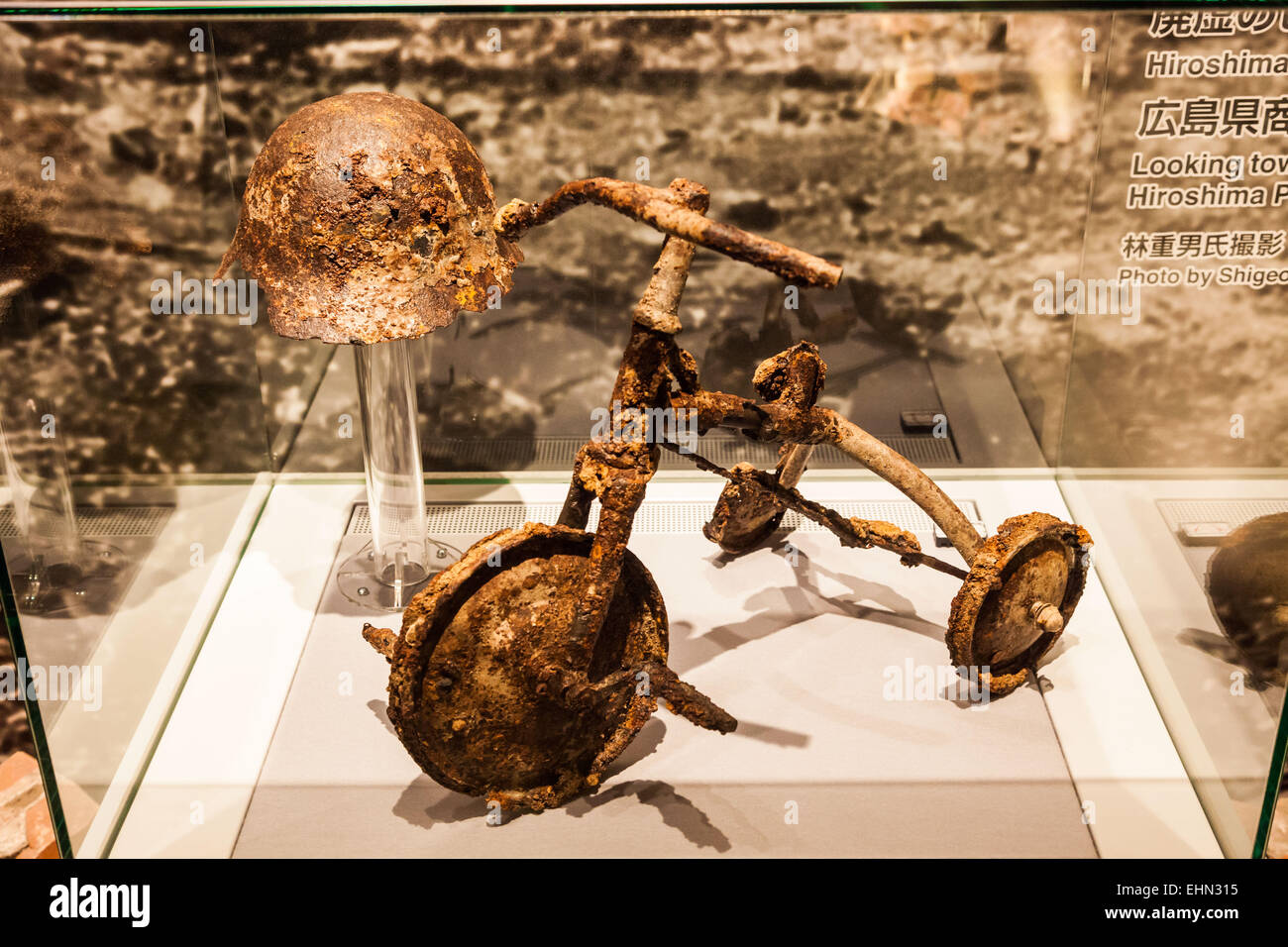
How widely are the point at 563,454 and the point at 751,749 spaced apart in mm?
1034

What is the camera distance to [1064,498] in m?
3.05

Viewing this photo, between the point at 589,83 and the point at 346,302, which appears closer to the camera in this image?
the point at 346,302

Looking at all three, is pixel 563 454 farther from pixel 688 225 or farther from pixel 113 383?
pixel 688 225

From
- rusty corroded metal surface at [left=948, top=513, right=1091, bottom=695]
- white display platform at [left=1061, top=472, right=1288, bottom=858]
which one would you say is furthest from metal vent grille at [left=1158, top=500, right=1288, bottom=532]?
rusty corroded metal surface at [left=948, top=513, right=1091, bottom=695]

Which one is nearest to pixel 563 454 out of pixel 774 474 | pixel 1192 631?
pixel 774 474

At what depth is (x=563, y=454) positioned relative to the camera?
3.16 m

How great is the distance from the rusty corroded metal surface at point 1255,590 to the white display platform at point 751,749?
241 millimetres

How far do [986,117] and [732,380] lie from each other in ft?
2.68

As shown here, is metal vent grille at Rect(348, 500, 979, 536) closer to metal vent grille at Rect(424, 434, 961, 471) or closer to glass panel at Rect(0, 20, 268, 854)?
metal vent grille at Rect(424, 434, 961, 471)

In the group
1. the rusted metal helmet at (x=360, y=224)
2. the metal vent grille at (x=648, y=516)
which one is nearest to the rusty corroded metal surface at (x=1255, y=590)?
the metal vent grille at (x=648, y=516)

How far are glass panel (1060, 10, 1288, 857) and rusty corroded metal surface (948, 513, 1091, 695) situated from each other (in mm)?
261

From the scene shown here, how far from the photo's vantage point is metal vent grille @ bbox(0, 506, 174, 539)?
2.72m
